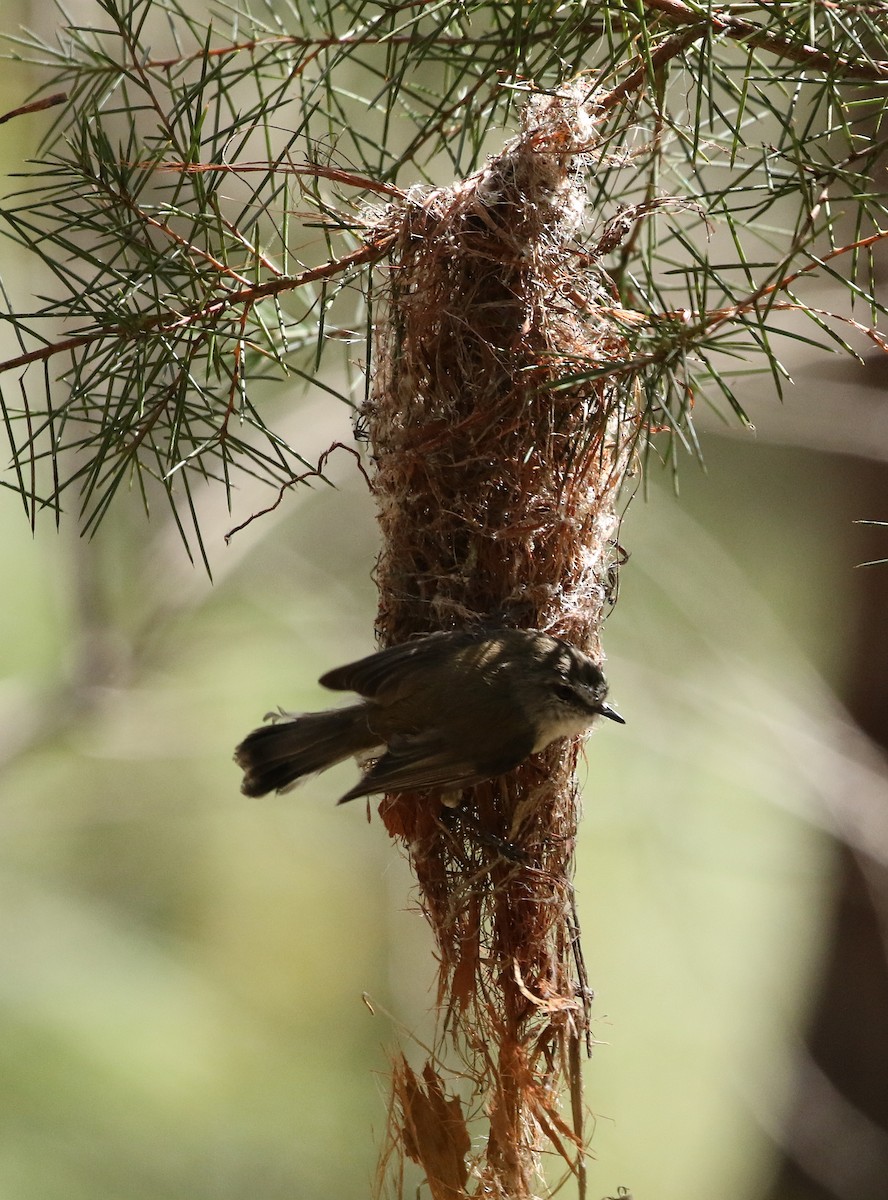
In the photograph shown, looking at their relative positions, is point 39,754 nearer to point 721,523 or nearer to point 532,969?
point 721,523

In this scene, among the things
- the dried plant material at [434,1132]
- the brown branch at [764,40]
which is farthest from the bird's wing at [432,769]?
the brown branch at [764,40]

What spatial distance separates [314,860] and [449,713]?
5.59 metres

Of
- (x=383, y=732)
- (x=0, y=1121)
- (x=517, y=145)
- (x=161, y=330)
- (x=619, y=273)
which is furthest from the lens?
(x=0, y=1121)

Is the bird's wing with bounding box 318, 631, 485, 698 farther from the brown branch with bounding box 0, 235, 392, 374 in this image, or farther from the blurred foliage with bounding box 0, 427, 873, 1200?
the blurred foliage with bounding box 0, 427, 873, 1200

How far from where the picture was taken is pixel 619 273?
1488 millimetres

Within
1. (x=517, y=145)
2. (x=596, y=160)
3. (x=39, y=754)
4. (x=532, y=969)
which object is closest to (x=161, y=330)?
(x=517, y=145)

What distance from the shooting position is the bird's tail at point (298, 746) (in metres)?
2.18

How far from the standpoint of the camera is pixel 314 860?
7.45 m

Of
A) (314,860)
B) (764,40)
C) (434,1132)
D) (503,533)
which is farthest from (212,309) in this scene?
(314,860)

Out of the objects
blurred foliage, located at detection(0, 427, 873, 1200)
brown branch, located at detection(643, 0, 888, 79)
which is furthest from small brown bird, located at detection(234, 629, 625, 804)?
blurred foliage, located at detection(0, 427, 873, 1200)

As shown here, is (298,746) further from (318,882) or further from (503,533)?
(318,882)

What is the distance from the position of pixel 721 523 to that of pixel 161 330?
584 centimetres

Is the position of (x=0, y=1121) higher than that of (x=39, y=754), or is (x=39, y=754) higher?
(x=39, y=754)

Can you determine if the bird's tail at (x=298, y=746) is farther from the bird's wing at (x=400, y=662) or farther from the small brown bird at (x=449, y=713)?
the bird's wing at (x=400, y=662)
